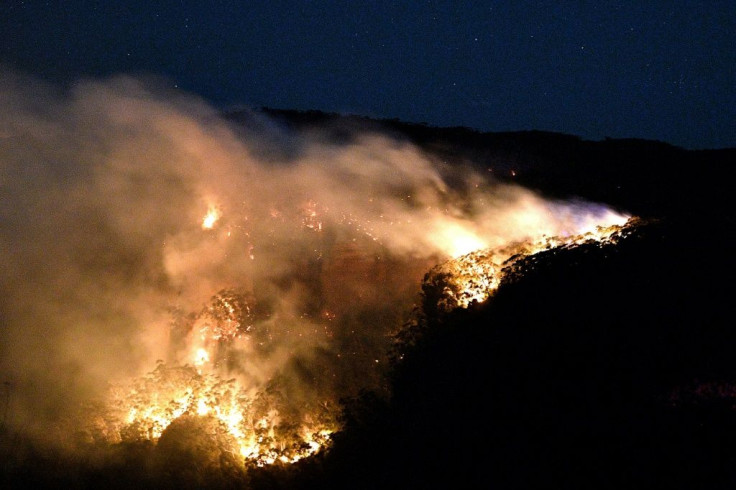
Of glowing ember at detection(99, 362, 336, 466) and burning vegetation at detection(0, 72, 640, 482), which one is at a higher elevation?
burning vegetation at detection(0, 72, 640, 482)

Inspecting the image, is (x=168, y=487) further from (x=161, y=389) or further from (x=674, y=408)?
(x=674, y=408)

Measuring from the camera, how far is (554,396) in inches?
233

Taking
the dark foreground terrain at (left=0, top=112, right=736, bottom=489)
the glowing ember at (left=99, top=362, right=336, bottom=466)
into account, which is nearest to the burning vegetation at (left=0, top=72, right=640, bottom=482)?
the glowing ember at (left=99, top=362, right=336, bottom=466)

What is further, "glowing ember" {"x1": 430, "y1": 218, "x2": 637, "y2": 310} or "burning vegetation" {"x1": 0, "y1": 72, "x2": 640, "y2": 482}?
"glowing ember" {"x1": 430, "y1": 218, "x2": 637, "y2": 310}

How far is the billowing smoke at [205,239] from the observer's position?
6879 mm

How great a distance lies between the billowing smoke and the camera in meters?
6.88

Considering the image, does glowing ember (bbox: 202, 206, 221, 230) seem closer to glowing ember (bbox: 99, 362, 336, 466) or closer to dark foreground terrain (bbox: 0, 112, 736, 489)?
glowing ember (bbox: 99, 362, 336, 466)

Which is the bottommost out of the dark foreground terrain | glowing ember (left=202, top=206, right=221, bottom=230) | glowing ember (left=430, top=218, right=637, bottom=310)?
the dark foreground terrain

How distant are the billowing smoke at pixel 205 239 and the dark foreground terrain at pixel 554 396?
0.85m

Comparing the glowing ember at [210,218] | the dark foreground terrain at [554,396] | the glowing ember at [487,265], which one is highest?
the glowing ember at [210,218]

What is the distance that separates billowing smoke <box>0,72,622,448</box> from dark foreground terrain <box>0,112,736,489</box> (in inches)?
33.5

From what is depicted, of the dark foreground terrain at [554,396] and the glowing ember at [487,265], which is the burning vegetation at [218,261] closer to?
the glowing ember at [487,265]

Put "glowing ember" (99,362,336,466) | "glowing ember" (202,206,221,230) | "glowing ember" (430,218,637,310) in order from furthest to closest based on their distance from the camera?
1. "glowing ember" (202,206,221,230)
2. "glowing ember" (430,218,637,310)
3. "glowing ember" (99,362,336,466)

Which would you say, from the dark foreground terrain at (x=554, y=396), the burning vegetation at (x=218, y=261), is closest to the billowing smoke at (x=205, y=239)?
the burning vegetation at (x=218, y=261)
